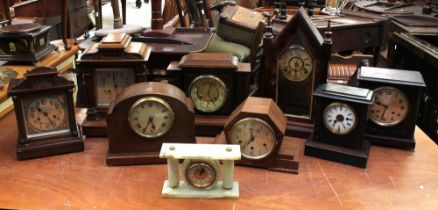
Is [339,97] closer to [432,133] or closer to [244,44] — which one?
[244,44]

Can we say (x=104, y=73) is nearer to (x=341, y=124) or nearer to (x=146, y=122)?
(x=146, y=122)

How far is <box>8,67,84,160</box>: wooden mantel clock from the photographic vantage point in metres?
1.30

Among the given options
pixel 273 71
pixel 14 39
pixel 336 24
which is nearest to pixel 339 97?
pixel 273 71

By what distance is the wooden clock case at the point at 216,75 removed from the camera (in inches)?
56.3

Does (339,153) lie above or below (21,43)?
below

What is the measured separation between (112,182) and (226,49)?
755mm

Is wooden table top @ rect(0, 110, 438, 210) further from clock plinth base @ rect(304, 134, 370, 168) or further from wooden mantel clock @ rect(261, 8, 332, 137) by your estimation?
wooden mantel clock @ rect(261, 8, 332, 137)

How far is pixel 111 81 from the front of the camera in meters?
1.45

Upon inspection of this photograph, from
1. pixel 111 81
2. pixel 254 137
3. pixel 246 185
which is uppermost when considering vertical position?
pixel 111 81

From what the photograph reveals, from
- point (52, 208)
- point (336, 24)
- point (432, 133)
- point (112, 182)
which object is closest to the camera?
point (52, 208)

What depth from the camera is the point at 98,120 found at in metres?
1.50

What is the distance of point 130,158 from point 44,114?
0.99ft

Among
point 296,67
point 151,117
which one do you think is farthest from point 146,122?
point 296,67

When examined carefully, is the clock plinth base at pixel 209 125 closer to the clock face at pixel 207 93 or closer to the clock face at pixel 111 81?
the clock face at pixel 207 93
